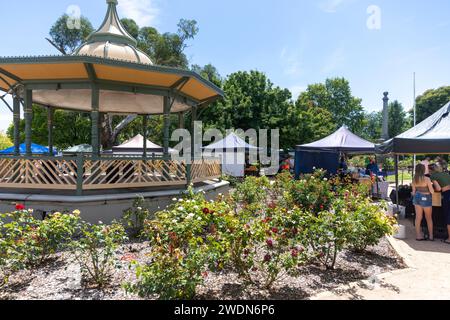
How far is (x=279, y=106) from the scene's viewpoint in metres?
28.6

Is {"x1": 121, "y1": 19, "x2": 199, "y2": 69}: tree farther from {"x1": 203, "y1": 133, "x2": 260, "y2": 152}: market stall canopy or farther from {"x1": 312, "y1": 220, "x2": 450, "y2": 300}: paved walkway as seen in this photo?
{"x1": 312, "y1": 220, "x2": 450, "y2": 300}: paved walkway

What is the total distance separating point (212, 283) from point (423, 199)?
5487 millimetres

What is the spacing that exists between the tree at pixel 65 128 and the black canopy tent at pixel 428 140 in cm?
2670

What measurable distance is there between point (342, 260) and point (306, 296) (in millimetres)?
1670

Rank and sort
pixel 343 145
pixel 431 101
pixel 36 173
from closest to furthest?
1. pixel 36 173
2. pixel 343 145
3. pixel 431 101

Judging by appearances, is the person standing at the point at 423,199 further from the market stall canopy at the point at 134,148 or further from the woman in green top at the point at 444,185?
the market stall canopy at the point at 134,148

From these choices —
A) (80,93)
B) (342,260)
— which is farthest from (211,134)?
(342,260)

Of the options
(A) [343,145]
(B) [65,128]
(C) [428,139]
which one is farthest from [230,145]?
(B) [65,128]

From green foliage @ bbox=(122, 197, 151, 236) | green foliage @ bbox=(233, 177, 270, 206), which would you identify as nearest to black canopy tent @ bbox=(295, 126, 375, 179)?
green foliage @ bbox=(233, 177, 270, 206)

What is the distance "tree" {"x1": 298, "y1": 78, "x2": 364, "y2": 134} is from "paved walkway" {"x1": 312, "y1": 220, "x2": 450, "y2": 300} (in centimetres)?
5413

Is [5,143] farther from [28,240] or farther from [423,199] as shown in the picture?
[423,199]

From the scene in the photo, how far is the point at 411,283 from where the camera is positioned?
13.6 feet

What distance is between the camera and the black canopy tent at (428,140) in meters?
7.00
